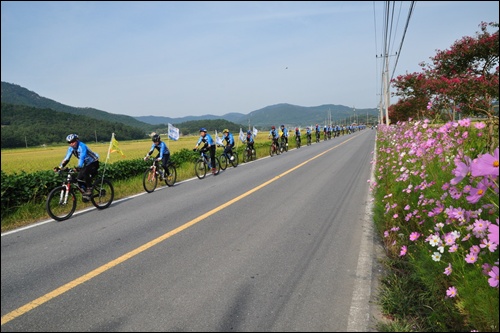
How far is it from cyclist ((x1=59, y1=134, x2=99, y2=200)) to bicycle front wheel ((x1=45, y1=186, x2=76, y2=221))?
1.27ft

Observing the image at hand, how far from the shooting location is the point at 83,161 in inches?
277

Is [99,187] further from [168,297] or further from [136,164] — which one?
[168,297]

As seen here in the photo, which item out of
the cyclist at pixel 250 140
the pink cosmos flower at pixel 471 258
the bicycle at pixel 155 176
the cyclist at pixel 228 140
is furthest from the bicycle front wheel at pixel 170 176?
the pink cosmos flower at pixel 471 258

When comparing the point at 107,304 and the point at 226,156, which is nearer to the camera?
the point at 107,304

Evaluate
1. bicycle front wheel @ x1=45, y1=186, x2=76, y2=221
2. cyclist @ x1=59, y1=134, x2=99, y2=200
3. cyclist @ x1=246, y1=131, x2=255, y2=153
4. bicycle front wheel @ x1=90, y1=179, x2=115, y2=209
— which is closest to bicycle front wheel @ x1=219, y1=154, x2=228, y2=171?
cyclist @ x1=246, y1=131, x2=255, y2=153

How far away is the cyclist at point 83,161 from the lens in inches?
271

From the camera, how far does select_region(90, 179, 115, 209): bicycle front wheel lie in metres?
7.36

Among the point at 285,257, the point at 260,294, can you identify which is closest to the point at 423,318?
the point at 260,294

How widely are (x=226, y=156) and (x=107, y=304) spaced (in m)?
11.8

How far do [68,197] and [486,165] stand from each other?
300 inches

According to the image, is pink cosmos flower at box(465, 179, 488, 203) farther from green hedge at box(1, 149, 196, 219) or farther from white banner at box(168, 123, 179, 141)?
white banner at box(168, 123, 179, 141)

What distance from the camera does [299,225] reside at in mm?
5434

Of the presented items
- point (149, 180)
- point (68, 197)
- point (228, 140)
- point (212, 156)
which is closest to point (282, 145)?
point (228, 140)

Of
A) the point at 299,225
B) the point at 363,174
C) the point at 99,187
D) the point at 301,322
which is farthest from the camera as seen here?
the point at 363,174
